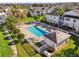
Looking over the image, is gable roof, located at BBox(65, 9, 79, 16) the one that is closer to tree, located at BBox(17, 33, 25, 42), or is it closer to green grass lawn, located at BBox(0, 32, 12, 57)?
tree, located at BBox(17, 33, 25, 42)

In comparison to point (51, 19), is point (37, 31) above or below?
below

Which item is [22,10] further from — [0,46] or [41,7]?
[0,46]

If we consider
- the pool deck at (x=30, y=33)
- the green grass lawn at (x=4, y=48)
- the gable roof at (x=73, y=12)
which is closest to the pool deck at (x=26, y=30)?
the pool deck at (x=30, y=33)

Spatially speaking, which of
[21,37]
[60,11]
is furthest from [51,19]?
[21,37]

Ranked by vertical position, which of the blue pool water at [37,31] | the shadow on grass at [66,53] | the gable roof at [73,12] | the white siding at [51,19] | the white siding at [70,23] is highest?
the gable roof at [73,12]

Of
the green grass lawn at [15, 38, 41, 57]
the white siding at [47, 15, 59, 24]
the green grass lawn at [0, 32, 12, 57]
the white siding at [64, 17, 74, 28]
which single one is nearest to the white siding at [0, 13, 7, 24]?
the green grass lawn at [0, 32, 12, 57]

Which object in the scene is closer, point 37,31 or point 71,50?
point 71,50

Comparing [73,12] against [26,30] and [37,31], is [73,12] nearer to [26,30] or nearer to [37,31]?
[37,31]

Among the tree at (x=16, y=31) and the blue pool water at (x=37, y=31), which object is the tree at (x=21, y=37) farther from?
the blue pool water at (x=37, y=31)

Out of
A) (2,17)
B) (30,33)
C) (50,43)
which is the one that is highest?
(2,17)
